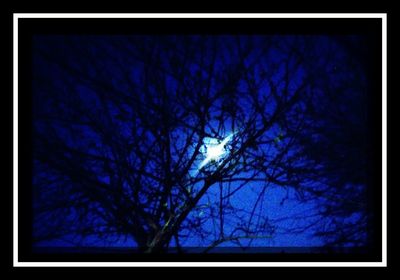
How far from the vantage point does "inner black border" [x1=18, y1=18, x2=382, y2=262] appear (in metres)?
2.19

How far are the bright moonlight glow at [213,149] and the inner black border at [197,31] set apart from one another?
0.61 meters

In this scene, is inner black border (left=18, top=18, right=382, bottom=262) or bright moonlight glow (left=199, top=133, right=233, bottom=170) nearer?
inner black border (left=18, top=18, right=382, bottom=262)

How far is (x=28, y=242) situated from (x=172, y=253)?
34.4 inches

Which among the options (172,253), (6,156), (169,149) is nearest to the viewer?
(6,156)

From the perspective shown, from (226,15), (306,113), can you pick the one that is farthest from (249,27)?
(306,113)

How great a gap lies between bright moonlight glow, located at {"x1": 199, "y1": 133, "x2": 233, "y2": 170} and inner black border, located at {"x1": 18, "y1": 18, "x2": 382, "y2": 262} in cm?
61

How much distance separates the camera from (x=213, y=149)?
2441 millimetres

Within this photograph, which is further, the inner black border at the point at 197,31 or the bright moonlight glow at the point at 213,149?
the bright moonlight glow at the point at 213,149

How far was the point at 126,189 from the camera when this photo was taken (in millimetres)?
2398

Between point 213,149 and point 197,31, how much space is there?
76 centimetres

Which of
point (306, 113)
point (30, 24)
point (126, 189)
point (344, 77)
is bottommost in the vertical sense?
point (126, 189)

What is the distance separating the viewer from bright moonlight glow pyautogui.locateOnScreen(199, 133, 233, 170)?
2.44 metres

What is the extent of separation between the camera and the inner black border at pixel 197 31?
2191 mm

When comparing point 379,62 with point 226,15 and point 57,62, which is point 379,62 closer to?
point 226,15
